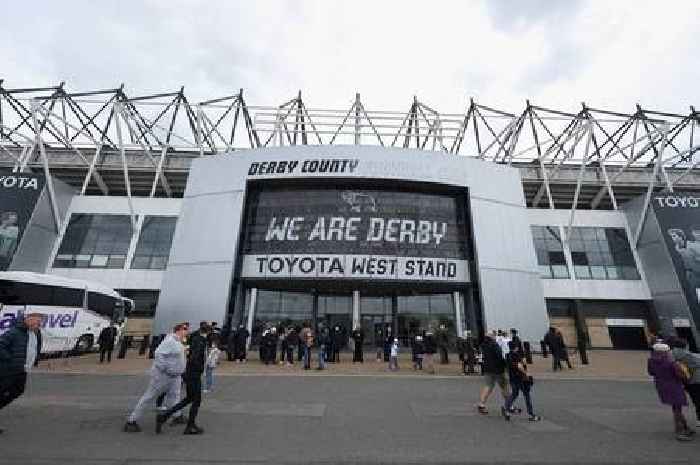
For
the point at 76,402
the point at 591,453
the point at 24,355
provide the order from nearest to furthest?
the point at 591,453, the point at 24,355, the point at 76,402

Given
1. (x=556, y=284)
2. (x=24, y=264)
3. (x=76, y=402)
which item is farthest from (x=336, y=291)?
(x=24, y=264)

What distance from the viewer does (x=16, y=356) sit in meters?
5.84

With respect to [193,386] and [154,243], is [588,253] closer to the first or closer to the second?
[193,386]

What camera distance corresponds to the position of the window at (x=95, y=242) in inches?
1171

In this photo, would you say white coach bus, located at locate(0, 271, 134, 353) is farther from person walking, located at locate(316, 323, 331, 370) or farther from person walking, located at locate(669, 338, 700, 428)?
person walking, located at locate(669, 338, 700, 428)

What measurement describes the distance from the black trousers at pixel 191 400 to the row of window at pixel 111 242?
1026 inches

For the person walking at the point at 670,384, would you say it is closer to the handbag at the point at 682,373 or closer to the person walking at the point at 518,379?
the handbag at the point at 682,373

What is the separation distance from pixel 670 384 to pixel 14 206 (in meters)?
38.2

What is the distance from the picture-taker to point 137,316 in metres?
29.5

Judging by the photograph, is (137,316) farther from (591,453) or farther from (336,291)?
(591,453)

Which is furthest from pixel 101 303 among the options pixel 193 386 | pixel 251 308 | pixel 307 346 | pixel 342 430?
pixel 342 430

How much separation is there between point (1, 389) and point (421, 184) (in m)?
22.9

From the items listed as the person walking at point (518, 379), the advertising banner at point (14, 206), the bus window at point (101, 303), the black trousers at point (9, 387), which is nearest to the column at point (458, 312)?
the person walking at point (518, 379)

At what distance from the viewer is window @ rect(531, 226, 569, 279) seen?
102ft
